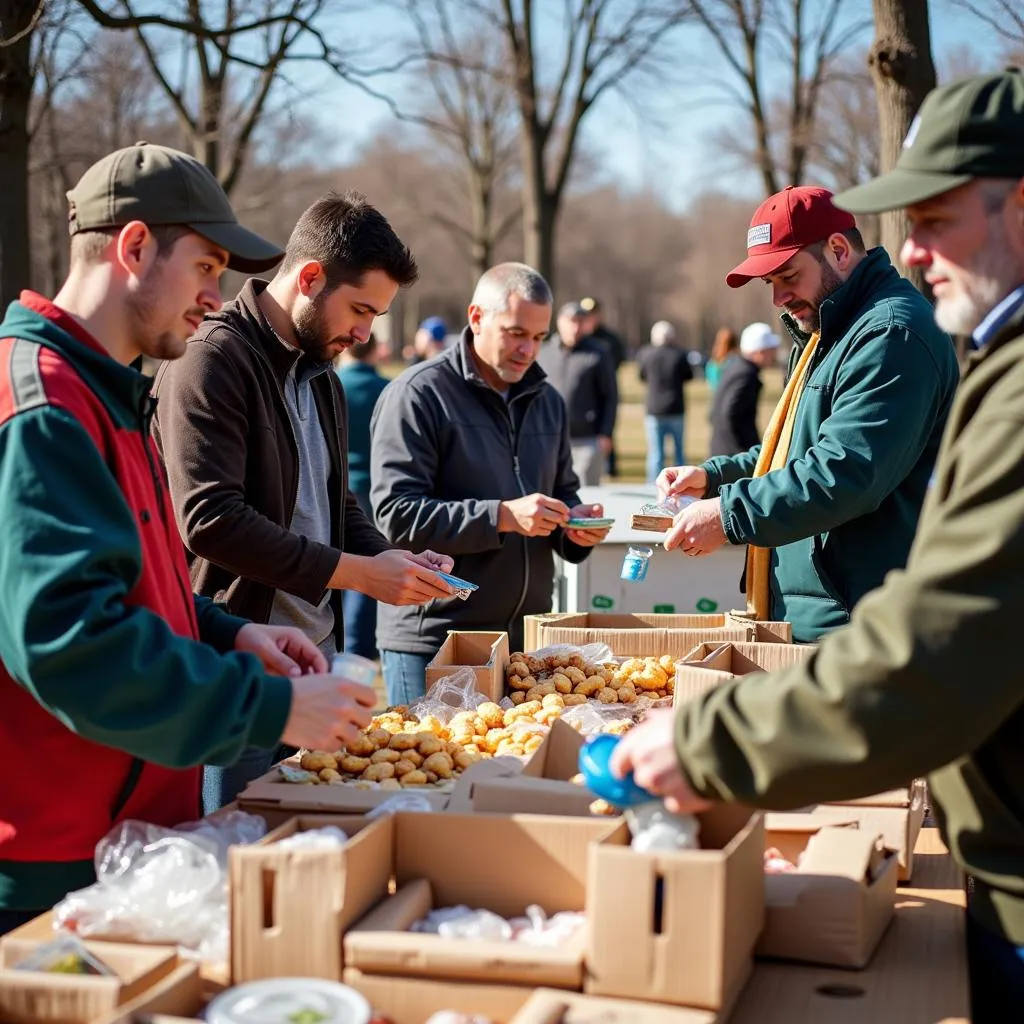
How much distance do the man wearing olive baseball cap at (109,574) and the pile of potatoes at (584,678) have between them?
127cm

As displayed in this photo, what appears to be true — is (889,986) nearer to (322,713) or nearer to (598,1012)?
(598,1012)

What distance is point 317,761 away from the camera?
9.09 ft

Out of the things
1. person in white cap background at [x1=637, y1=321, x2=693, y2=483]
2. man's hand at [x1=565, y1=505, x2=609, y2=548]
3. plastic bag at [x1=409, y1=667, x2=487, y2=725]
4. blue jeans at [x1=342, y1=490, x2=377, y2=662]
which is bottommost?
blue jeans at [x1=342, y1=490, x2=377, y2=662]

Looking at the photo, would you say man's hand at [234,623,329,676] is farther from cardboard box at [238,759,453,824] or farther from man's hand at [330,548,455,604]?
man's hand at [330,548,455,604]

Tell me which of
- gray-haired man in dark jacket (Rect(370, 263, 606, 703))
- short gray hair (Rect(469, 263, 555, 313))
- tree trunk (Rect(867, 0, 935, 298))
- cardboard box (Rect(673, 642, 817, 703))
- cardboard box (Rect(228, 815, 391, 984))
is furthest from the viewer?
tree trunk (Rect(867, 0, 935, 298))

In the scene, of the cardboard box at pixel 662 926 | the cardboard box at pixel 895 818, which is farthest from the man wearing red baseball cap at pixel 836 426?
the cardboard box at pixel 662 926

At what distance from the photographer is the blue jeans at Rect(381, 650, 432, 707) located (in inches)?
186

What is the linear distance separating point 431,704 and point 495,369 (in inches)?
67.4

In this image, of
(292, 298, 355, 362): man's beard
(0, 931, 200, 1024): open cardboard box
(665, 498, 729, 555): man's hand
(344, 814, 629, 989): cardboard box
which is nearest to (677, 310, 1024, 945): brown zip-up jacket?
(344, 814, 629, 989): cardboard box

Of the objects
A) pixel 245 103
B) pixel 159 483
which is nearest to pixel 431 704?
pixel 159 483

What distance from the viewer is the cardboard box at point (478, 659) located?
3547 millimetres

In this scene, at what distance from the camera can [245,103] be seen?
1281 cm

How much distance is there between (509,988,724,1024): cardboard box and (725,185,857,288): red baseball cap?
2.55 metres

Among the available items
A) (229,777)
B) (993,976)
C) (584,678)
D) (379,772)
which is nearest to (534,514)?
(584,678)
